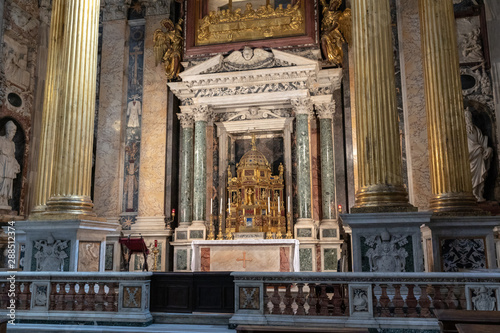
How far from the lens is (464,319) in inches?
156

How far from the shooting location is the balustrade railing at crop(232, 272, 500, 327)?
5.65 metres

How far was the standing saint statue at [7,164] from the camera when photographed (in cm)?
1239

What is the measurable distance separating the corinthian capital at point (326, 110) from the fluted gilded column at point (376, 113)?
480cm

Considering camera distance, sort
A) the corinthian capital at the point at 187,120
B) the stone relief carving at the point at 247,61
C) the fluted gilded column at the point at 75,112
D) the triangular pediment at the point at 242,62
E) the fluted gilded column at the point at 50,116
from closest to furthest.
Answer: the fluted gilded column at the point at 75,112, the fluted gilded column at the point at 50,116, the triangular pediment at the point at 242,62, the stone relief carving at the point at 247,61, the corinthian capital at the point at 187,120

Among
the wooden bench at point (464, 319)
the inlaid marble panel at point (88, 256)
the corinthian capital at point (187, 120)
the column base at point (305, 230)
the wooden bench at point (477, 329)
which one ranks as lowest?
the wooden bench at point (464, 319)

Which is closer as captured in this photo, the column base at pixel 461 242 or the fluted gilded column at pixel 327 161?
the column base at pixel 461 242

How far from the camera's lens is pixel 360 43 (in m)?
8.27

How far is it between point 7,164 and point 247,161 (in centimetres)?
656

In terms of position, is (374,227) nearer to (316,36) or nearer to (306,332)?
(306,332)

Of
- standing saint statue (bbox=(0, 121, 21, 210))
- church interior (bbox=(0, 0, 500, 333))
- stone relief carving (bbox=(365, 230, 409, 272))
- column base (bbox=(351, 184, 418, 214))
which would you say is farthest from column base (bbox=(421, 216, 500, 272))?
standing saint statue (bbox=(0, 121, 21, 210))

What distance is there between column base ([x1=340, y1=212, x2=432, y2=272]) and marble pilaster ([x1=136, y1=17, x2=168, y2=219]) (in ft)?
24.7

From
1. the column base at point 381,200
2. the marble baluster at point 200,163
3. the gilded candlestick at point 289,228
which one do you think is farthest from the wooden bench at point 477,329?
the marble baluster at point 200,163

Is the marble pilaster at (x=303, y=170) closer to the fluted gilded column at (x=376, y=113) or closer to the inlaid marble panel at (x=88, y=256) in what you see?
the fluted gilded column at (x=376, y=113)

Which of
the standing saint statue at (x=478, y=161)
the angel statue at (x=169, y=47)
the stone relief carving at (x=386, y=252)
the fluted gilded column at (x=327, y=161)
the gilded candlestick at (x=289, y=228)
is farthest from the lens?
the angel statue at (x=169, y=47)
